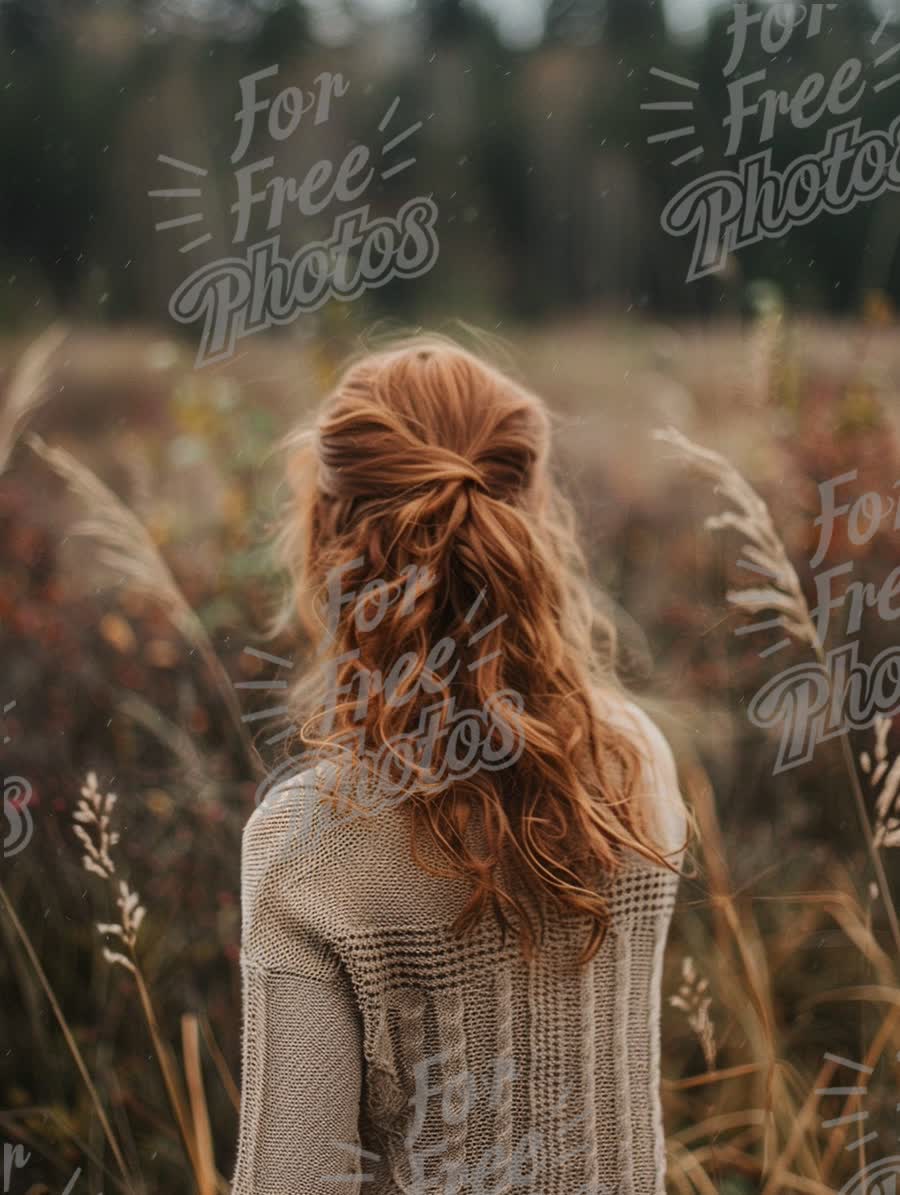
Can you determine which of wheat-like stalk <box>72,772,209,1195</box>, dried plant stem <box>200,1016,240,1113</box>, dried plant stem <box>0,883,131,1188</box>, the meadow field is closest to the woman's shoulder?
the meadow field

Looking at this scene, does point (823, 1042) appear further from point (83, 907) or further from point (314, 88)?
point (314, 88)

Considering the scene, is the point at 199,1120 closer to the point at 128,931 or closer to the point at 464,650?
the point at 128,931

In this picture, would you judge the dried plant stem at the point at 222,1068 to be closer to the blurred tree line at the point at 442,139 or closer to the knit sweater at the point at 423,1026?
the knit sweater at the point at 423,1026

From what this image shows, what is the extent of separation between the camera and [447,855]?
1.18 meters

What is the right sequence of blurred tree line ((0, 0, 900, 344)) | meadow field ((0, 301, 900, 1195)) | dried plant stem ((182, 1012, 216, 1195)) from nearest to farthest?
1. dried plant stem ((182, 1012, 216, 1195))
2. meadow field ((0, 301, 900, 1195))
3. blurred tree line ((0, 0, 900, 344))

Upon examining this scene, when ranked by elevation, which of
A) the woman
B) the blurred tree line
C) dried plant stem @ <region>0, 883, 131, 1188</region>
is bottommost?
dried plant stem @ <region>0, 883, 131, 1188</region>

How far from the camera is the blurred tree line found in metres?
5.43

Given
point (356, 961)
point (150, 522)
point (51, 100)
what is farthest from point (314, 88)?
point (356, 961)

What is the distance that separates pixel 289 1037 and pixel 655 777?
0.52 m

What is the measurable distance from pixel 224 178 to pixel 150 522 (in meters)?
4.37

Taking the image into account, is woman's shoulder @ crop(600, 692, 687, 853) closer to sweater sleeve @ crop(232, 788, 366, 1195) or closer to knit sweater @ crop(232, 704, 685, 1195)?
knit sweater @ crop(232, 704, 685, 1195)

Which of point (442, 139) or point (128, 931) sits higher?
point (442, 139)

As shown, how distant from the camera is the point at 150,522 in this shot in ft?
8.98

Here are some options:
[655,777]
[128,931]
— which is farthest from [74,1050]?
[655,777]
